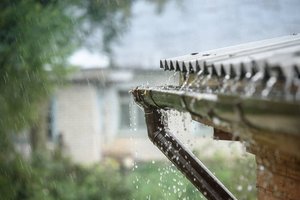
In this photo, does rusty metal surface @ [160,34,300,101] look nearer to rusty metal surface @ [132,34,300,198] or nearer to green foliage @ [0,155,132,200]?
rusty metal surface @ [132,34,300,198]

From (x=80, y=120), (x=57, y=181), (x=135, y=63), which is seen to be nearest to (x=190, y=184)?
(x=57, y=181)

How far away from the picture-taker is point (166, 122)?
3.13m

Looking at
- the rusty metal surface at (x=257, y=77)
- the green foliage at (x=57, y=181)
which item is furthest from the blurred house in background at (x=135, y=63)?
the rusty metal surface at (x=257, y=77)

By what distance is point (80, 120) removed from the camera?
13.8 meters

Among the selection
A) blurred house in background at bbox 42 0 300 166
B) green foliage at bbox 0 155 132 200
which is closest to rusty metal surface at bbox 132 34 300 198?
green foliage at bbox 0 155 132 200

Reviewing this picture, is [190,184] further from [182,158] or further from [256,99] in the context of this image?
[256,99]

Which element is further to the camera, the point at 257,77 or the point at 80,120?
the point at 80,120

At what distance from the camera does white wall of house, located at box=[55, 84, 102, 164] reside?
13.5 metres

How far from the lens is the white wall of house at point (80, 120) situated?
13523mm

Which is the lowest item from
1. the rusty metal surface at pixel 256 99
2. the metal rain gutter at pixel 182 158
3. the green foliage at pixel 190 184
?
the green foliage at pixel 190 184

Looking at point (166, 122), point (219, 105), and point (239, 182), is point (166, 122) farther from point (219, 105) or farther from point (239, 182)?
point (239, 182)

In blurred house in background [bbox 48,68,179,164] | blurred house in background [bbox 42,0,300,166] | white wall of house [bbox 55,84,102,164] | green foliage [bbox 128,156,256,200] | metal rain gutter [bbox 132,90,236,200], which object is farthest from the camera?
white wall of house [bbox 55,84,102,164]

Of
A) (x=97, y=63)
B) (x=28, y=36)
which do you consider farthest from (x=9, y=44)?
(x=97, y=63)

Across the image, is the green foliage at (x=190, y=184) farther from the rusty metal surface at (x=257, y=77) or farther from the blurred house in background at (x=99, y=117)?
the rusty metal surface at (x=257, y=77)
